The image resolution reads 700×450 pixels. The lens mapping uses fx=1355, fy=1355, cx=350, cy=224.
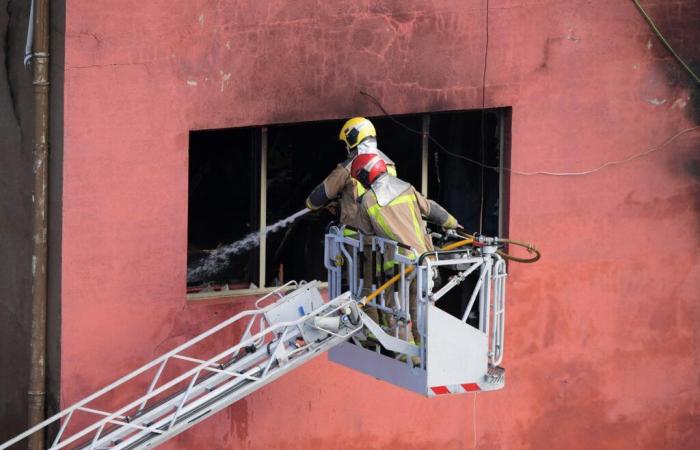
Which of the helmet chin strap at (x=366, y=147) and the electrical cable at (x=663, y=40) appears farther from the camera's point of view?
the electrical cable at (x=663, y=40)

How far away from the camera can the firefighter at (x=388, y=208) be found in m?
9.80

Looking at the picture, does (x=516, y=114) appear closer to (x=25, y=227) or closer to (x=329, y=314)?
(x=329, y=314)

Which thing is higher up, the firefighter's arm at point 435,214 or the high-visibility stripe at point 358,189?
the high-visibility stripe at point 358,189

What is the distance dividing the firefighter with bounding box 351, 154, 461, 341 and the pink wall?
1.35 m

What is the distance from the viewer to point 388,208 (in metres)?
9.80

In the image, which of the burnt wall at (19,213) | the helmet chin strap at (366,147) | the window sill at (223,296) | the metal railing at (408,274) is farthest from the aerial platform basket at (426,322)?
the burnt wall at (19,213)

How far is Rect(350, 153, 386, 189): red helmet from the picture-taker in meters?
9.83

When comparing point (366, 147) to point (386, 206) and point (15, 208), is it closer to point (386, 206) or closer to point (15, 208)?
point (386, 206)

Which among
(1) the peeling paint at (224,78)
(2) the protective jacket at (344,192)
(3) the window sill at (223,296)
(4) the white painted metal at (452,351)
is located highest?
(1) the peeling paint at (224,78)

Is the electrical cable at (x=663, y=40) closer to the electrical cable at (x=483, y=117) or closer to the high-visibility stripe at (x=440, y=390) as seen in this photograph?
the electrical cable at (x=483, y=117)

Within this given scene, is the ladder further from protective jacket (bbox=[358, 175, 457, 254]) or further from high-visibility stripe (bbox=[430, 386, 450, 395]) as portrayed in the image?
high-visibility stripe (bbox=[430, 386, 450, 395])

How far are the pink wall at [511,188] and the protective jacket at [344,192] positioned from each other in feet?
3.39

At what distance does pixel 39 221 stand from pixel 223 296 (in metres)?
1.65

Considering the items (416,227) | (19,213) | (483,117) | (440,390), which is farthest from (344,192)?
(19,213)
